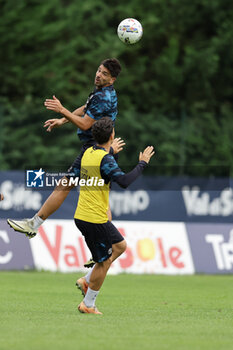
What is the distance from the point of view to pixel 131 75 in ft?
117

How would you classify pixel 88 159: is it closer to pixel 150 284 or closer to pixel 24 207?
pixel 150 284

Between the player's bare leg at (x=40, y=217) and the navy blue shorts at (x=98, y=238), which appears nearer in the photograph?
the navy blue shorts at (x=98, y=238)

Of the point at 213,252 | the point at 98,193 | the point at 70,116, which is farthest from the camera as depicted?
the point at 213,252

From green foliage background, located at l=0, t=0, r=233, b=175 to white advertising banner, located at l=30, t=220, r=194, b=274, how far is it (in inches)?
328

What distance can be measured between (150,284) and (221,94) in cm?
2086

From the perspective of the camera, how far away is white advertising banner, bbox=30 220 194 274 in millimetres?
17344

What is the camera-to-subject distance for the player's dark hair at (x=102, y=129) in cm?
934

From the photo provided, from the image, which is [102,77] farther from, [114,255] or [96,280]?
[96,280]

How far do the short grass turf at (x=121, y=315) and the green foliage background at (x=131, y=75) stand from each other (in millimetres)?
10900

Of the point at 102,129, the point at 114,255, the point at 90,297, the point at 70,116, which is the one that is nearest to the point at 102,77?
the point at 70,116

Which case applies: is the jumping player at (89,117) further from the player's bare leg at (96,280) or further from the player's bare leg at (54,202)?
the player's bare leg at (96,280)

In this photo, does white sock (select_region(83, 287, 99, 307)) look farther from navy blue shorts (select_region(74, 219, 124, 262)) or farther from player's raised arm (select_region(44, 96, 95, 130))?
player's raised arm (select_region(44, 96, 95, 130))

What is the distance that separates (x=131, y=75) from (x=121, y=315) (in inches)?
1045

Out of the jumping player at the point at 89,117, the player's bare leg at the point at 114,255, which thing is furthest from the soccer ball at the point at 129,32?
the player's bare leg at the point at 114,255
